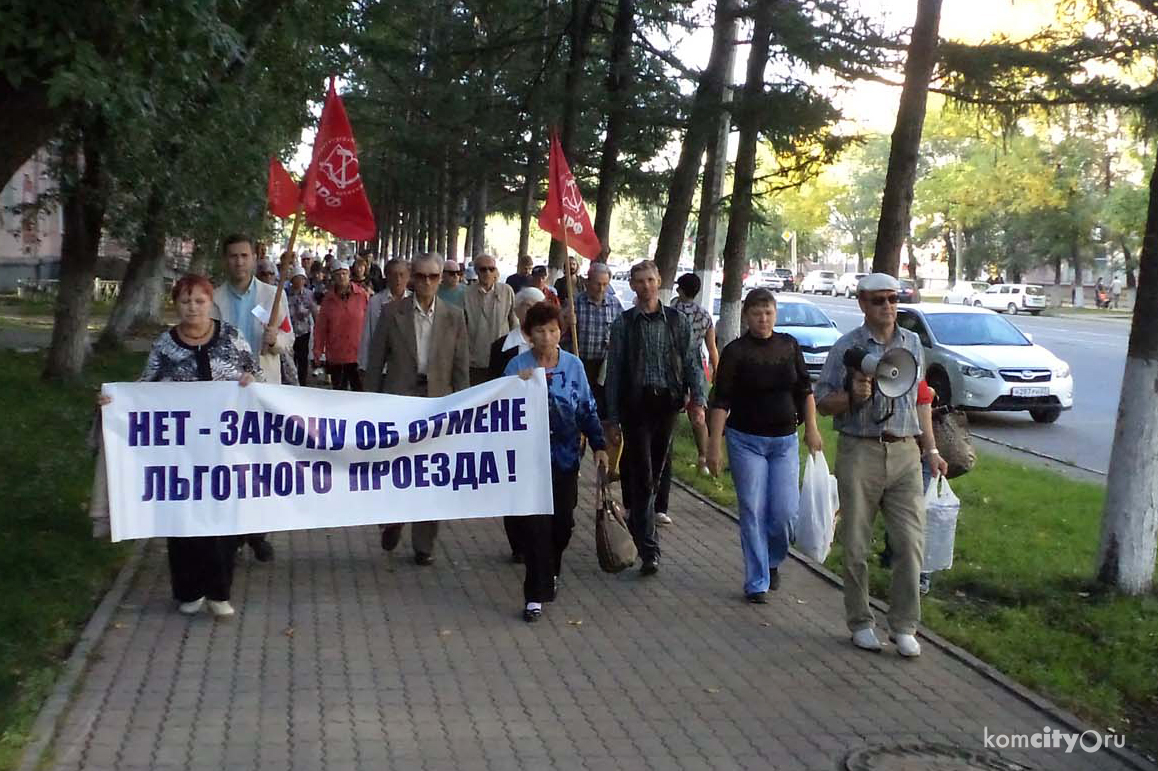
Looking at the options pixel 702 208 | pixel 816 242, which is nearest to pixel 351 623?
pixel 702 208

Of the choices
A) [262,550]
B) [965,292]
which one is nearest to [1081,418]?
[262,550]

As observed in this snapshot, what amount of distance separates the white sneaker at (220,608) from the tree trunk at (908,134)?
6238mm

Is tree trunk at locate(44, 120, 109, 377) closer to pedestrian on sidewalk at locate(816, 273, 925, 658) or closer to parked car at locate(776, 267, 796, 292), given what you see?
pedestrian on sidewalk at locate(816, 273, 925, 658)

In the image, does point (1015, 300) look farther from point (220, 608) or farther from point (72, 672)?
point (72, 672)

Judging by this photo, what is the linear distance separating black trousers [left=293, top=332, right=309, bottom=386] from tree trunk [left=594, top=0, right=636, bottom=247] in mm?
4322

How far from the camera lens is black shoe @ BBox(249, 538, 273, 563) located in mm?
8406

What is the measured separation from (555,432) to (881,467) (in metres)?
1.91

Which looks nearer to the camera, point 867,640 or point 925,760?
point 925,760

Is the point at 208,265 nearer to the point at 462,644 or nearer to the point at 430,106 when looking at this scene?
the point at 430,106

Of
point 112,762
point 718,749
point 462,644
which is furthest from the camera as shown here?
point 462,644

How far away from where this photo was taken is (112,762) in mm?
4945

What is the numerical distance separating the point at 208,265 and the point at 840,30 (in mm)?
14154

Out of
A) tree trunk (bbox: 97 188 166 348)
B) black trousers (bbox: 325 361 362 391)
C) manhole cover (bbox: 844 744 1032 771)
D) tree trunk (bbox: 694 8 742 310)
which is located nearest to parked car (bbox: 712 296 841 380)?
tree trunk (bbox: 694 8 742 310)

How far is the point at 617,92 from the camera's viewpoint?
17.7 metres
